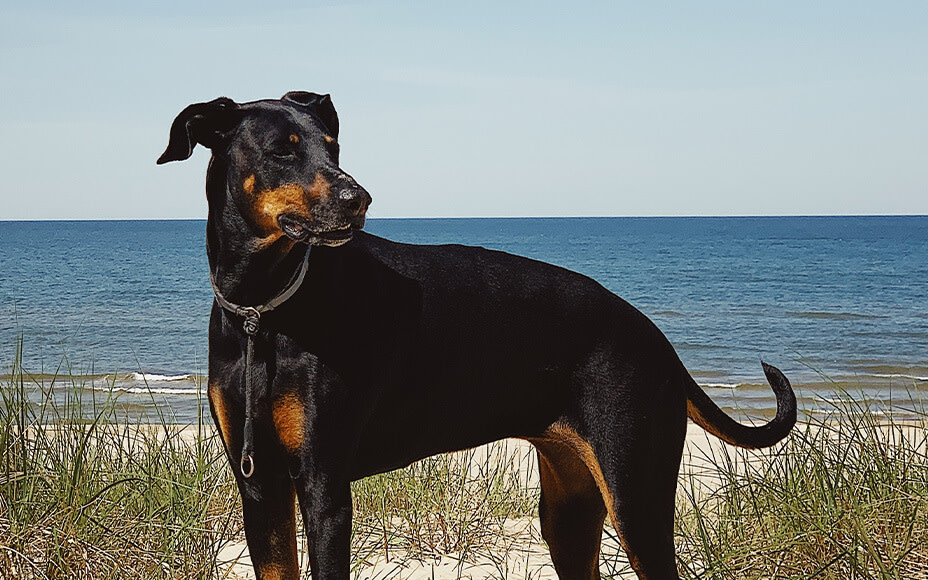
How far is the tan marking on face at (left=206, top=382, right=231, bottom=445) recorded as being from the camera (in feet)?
9.73

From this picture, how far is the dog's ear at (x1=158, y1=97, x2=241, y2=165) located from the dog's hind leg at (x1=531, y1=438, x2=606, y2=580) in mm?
1593

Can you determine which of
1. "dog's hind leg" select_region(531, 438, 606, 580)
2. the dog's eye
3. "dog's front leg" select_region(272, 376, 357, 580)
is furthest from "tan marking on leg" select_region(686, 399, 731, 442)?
the dog's eye

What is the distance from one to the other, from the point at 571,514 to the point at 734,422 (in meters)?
0.70

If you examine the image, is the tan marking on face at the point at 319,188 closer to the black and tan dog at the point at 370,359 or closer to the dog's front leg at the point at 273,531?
the black and tan dog at the point at 370,359

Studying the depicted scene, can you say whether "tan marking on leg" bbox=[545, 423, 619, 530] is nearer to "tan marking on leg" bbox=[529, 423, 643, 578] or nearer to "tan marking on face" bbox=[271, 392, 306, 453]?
"tan marking on leg" bbox=[529, 423, 643, 578]

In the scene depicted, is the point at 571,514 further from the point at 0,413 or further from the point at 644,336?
the point at 0,413

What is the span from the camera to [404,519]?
5047 millimetres

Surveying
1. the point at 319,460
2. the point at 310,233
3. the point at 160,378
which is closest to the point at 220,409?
the point at 319,460

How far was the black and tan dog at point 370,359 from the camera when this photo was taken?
286cm

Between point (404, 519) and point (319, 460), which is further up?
point (319, 460)

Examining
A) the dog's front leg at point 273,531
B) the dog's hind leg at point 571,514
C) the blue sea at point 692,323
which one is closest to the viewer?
the dog's front leg at point 273,531

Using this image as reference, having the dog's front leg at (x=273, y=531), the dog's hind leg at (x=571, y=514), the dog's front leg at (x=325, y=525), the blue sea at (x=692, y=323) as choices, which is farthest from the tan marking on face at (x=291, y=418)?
the blue sea at (x=692, y=323)

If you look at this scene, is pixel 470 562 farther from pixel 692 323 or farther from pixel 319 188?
pixel 692 323

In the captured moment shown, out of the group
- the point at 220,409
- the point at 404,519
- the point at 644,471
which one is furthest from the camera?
the point at 404,519
